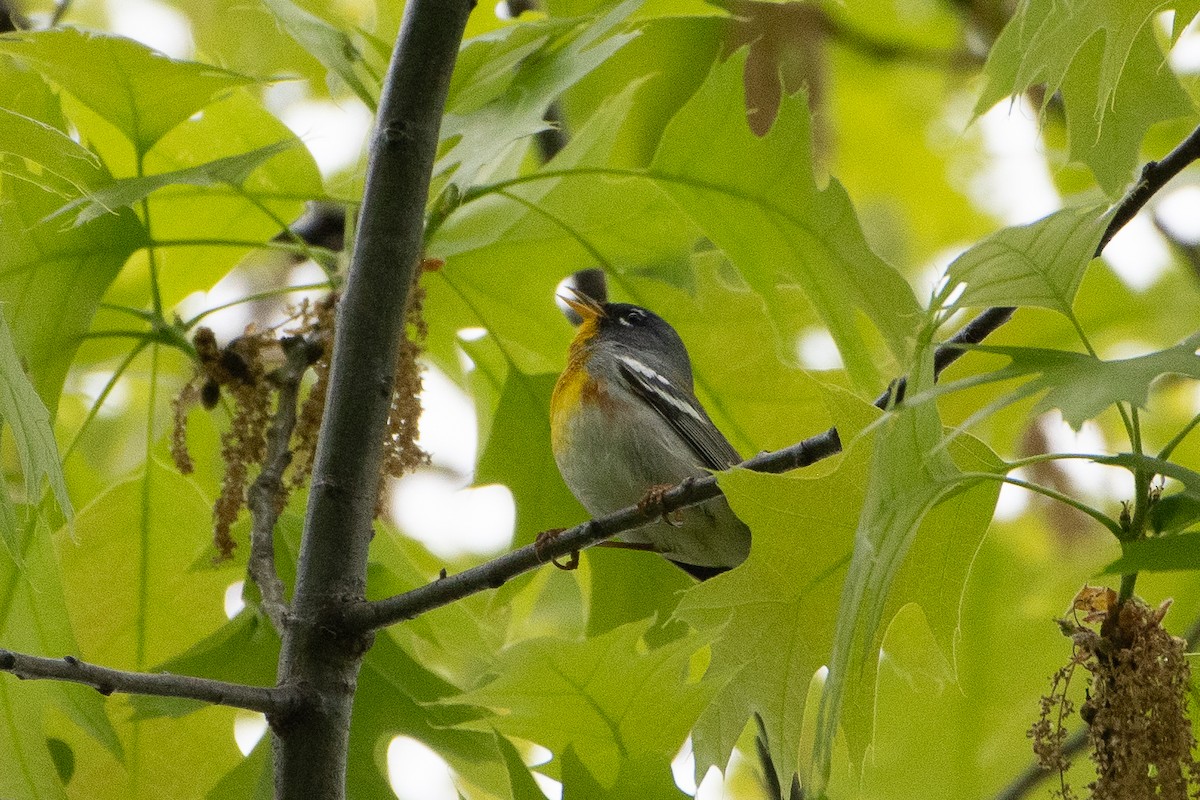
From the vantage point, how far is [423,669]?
2.96 meters

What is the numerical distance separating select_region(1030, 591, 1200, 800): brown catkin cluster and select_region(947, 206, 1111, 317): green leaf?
1.91 feet

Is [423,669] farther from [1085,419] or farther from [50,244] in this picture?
[1085,419]

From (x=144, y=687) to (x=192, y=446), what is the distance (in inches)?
79.9

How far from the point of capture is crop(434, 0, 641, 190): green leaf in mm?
2465

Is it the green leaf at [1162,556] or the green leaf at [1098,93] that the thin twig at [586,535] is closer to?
the green leaf at [1098,93]

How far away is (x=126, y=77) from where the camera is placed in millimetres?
2584

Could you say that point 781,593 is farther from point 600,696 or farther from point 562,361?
point 562,361

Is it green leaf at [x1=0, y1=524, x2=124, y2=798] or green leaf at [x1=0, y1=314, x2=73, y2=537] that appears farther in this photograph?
green leaf at [x1=0, y1=524, x2=124, y2=798]

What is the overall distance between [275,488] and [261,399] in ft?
1.25

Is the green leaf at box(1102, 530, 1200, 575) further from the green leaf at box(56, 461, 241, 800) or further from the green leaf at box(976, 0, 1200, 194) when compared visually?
the green leaf at box(56, 461, 241, 800)

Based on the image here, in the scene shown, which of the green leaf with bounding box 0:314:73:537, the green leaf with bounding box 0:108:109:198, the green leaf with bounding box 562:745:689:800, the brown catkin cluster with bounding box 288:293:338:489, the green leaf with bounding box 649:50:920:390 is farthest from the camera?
the brown catkin cluster with bounding box 288:293:338:489

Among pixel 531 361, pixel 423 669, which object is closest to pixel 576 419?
pixel 531 361

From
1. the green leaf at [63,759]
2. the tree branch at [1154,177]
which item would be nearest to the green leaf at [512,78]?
the tree branch at [1154,177]

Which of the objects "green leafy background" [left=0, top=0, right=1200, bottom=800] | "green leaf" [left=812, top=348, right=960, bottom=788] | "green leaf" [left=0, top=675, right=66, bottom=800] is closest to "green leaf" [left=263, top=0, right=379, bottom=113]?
"green leafy background" [left=0, top=0, right=1200, bottom=800]
